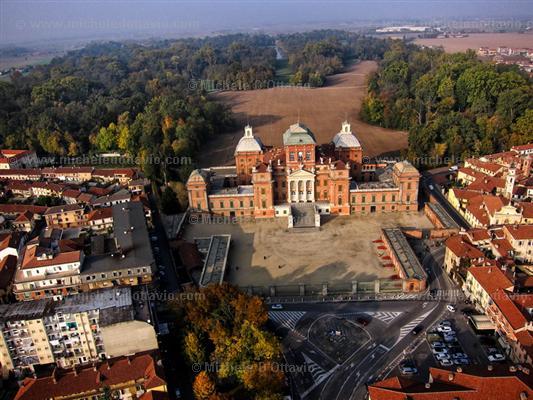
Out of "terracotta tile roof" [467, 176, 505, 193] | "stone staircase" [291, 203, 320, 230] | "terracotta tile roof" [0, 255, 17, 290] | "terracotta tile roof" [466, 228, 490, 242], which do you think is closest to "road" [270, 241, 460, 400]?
"terracotta tile roof" [466, 228, 490, 242]

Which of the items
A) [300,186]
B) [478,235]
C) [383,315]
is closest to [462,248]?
[478,235]

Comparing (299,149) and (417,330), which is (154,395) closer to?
(417,330)

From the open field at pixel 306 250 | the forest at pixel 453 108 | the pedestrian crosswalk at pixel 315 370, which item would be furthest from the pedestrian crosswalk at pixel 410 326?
the forest at pixel 453 108

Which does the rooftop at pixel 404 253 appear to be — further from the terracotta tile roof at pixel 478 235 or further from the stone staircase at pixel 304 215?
the stone staircase at pixel 304 215

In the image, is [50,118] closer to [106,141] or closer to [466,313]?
[106,141]

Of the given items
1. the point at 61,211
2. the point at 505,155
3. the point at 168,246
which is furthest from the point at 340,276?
the point at 505,155

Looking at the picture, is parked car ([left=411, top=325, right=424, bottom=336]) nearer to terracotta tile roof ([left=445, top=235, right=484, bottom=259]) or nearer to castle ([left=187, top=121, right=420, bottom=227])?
terracotta tile roof ([left=445, top=235, right=484, bottom=259])
